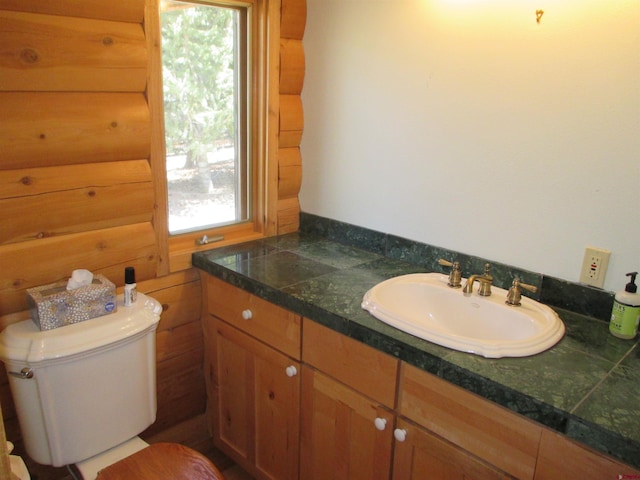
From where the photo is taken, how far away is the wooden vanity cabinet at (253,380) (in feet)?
5.80

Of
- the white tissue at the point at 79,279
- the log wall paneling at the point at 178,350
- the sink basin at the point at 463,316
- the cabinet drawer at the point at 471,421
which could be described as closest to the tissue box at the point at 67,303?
the white tissue at the point at 79,279

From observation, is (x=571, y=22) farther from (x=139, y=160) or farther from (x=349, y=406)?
(x=139, y=160)

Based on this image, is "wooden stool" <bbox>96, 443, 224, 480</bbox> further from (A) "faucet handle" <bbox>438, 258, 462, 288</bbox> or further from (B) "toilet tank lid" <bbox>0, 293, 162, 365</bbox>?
(A) "faucet handle" <bbox>438, 258, 462, 288</bbox>

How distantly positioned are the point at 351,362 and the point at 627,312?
770 mm

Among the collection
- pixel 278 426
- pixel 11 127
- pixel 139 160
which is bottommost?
pixel 278 426

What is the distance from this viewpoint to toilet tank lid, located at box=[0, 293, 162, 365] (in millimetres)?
1474

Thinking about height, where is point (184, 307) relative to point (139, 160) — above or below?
below

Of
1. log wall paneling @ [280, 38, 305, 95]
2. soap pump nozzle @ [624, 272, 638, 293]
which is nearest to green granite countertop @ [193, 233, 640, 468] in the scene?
soap pump nozzle @ [624, 272, 638, 293]

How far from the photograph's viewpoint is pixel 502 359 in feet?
4.25

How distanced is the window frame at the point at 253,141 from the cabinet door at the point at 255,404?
1.17 feet

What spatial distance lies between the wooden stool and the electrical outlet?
1.21 m

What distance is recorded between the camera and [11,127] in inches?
59.7

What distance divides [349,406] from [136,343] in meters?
0.71

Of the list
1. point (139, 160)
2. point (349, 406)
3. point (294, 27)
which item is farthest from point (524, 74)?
point (139, 160)
